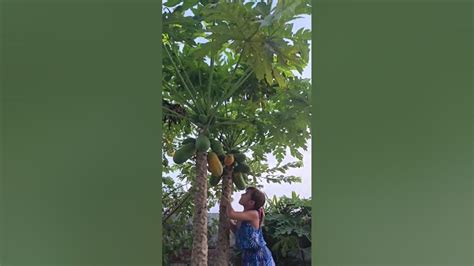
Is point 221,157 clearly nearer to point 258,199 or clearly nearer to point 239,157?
point 239,157

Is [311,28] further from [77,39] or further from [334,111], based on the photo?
[77,39]

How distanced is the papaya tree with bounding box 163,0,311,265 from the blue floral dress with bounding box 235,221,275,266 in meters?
0.08

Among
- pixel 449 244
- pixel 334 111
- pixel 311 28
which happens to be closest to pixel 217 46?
pixel 311 28

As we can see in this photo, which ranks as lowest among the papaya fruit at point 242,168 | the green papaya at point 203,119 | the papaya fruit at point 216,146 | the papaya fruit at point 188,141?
the papaya fruit at point 242,168

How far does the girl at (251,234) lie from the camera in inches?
75.7

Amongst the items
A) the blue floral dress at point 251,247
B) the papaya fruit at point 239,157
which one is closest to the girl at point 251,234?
the blue floral dress at point 251,247

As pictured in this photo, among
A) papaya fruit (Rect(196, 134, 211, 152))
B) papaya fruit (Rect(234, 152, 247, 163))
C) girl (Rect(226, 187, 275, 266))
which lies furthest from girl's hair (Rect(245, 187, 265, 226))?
papaya fruit (Rect(196, 134, 211, 152))

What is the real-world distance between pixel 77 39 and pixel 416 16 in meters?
1.43

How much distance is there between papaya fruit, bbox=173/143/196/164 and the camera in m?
1.86

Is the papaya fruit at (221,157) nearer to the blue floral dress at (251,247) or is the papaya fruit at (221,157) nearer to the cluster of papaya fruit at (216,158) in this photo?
the cluster of papaya fruit at (216,158)

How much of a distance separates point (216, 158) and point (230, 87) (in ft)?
1.05

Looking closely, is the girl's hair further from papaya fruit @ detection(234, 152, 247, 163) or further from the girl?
papaya fruit @ detection(234, 152, 247, 163)

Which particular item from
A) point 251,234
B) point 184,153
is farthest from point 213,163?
point 251,234

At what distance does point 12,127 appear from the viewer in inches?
68.8
